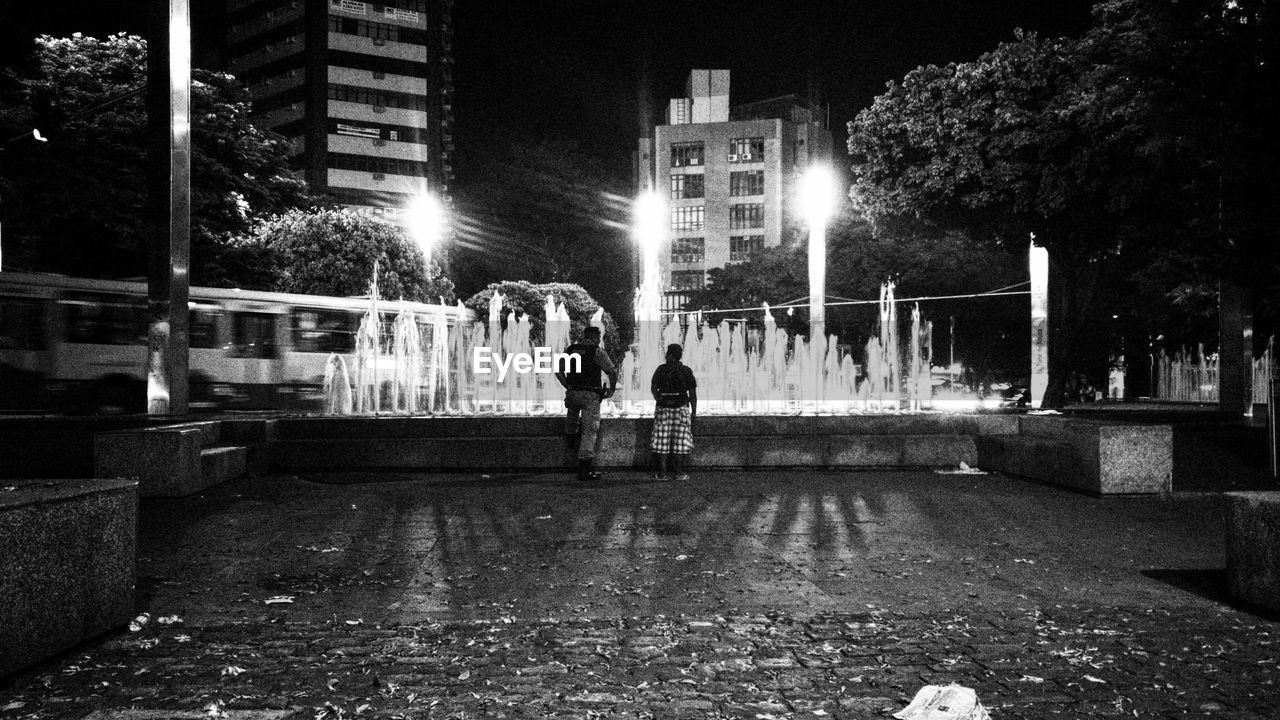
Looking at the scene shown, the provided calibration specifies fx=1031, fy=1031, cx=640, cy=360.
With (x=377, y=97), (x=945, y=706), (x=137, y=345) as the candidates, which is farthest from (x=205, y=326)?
(x=377, y=97)

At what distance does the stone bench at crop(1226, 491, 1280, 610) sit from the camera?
18.8 ft

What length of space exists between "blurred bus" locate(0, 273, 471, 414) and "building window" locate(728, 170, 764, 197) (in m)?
70.7

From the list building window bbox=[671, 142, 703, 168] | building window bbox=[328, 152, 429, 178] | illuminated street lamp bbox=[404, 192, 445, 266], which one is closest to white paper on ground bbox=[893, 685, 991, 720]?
illuminated street lamp bbox=[404, 192, 445, 266]

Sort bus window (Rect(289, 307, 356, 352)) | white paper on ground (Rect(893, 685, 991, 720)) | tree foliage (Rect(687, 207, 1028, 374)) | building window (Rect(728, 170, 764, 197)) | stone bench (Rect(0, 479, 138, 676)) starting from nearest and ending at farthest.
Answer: white paper on ground (Rect(893, 685, 991, 720)) < stone bench (Rect(0, 479, 138, 676)) < bus window (Rect(289, 307, 356, 352)) < tree foliage (Rect(687, 207, 1028, 374)) < building window (Rect(728, 170, 764, 197))

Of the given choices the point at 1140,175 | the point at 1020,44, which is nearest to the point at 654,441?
the point at 1140,175

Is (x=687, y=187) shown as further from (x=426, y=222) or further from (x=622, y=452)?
(x=622, y=452)

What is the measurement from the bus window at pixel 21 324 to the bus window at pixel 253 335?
4.36 m

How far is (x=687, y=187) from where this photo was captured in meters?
96.4

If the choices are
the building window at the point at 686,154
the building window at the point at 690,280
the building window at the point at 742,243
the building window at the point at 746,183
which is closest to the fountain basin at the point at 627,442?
the building window at the point at 742,243

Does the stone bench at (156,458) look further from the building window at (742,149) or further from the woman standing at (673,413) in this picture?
the building window at (742,149)

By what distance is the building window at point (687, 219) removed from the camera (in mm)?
96375

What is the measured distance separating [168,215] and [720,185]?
279 ft

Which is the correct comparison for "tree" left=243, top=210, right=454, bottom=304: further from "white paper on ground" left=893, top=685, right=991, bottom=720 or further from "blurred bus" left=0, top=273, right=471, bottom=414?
"white paper on ground" left=893, top=685, right=991, bottom=720

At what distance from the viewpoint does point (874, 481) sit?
1235 cm
